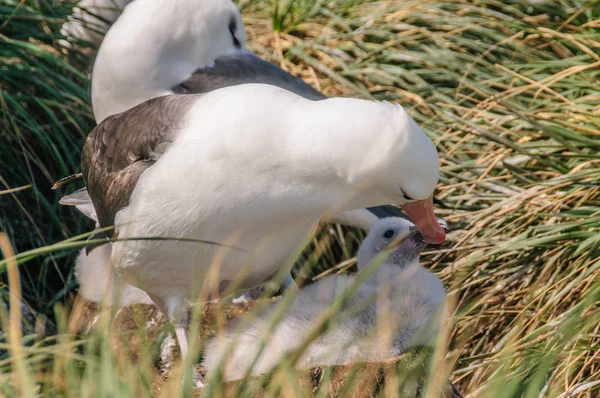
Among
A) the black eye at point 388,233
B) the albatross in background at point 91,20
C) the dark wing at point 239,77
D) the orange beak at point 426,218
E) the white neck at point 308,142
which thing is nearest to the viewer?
the white neck at point 308,142

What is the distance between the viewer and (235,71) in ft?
15.6

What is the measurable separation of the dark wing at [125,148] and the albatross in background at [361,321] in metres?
0.69

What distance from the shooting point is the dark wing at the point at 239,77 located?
15.4ft

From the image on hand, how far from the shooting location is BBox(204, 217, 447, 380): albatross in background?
10.2 ft

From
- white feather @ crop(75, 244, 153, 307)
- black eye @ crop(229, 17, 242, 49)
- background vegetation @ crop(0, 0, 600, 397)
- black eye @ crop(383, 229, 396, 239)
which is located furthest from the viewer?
black eye @ crop(229, 17, 242, 49)

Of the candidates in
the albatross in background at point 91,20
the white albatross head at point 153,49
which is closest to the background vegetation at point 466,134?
the albatross in background at point 91,20

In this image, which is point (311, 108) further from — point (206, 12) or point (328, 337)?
point (206, 12)

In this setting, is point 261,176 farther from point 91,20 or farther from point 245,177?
point 91,20

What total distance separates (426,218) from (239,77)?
63.6 inches

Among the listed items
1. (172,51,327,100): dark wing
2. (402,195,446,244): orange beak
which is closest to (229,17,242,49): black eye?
(172,51,327,100): dark wing

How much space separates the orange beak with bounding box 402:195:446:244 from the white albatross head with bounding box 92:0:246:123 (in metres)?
1.82

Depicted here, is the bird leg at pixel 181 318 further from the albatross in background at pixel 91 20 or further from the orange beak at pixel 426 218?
the albatross in background at pixel 91 20

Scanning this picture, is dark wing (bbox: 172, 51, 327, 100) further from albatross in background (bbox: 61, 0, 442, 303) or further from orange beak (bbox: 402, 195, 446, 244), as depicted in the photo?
orange beak (bbox: 402, 195, 446, 244)

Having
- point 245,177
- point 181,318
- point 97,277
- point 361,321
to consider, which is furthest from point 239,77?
point 361,321
